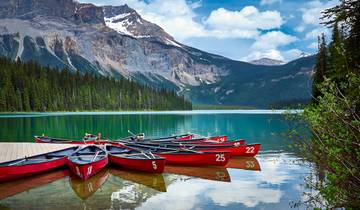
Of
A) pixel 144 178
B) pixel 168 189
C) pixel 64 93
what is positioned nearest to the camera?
pixel 168 189

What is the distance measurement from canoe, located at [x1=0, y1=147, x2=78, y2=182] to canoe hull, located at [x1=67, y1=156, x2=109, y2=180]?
4.18 ft

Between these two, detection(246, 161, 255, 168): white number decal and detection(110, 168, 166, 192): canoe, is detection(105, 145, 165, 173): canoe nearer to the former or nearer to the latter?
detection(110, 168, 166, 192): canoe

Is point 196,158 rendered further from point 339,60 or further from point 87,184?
point 339,60

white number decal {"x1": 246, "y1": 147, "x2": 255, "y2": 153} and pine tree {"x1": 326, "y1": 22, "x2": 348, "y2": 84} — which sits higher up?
pine tree {"x1": 326, "y1": 22, "x2": 348, "y2": 84}

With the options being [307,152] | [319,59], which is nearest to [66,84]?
[319,59]

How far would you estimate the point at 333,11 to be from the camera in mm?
12141

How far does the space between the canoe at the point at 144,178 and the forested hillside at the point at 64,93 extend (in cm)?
8800

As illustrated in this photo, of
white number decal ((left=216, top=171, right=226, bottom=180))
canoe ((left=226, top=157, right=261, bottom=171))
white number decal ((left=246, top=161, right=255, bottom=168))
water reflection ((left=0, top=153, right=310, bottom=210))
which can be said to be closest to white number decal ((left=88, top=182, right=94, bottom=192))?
water reflection ((left=0, top=153, right=310, bottom=210))

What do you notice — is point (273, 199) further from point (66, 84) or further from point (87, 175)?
point (66, 84)

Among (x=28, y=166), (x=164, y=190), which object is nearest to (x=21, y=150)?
(x=28, y=166)

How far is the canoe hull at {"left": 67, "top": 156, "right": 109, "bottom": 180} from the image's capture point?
64.7 ft

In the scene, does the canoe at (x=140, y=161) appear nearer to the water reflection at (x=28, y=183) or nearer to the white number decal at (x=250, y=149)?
the water reflection at (x=28, y=183)

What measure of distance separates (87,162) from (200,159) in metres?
7.48

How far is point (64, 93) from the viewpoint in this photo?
131 metres
